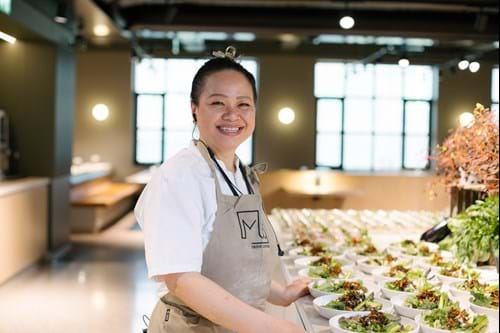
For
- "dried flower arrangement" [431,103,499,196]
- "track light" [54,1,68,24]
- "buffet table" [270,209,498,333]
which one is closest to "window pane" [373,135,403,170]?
"track light" [54,1,68,24]

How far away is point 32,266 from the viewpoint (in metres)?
7.06

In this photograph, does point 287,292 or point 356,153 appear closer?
point 287,292

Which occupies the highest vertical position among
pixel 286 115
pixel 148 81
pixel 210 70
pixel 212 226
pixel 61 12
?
pixel 148 81

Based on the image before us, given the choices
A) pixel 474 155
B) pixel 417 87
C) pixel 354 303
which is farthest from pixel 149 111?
pixel 354 303

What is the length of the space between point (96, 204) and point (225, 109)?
8343 millimetres

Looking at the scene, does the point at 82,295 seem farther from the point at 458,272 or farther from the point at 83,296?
the point at 458,272

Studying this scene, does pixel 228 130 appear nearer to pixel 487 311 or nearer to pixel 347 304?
pixel 347 304

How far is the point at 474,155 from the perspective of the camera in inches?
101

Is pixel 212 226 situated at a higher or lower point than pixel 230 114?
lower

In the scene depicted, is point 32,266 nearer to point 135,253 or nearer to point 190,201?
point 135,253

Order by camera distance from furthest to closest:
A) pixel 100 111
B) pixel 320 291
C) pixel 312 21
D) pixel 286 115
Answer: pixel 100 111, pixel 286 115, pixel 312 21, pixel 320 291

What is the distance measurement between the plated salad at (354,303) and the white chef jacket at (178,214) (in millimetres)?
607

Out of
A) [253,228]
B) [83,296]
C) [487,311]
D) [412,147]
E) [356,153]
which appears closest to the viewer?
[253,228]

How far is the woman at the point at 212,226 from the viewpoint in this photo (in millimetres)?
1595
